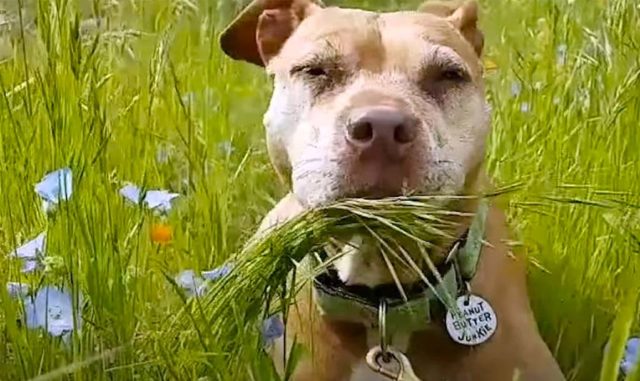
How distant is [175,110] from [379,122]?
1267 mm

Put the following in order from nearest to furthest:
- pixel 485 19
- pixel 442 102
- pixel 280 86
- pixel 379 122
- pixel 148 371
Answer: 1. pixel 148 371
2. pixel 379 122
3. pixel 442 102
4. pixel 280 86
5. pixel 485 19

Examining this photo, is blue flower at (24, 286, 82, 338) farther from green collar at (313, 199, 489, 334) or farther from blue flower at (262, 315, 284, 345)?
green collar at (313, 199, 489, 334)

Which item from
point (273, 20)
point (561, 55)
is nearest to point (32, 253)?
point (273, 20)

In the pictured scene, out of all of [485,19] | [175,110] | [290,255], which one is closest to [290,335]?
[290,255]

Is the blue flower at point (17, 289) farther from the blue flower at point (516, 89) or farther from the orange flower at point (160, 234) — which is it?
the blue flower at point (516, 89)

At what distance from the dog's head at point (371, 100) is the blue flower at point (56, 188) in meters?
0.40

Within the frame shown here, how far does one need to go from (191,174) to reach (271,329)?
3.32 ft

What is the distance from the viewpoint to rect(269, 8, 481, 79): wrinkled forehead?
2.40 m

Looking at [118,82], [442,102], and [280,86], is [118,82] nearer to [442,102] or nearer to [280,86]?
[280,86]

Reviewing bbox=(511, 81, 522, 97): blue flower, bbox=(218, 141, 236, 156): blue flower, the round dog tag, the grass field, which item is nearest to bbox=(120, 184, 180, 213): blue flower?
the grass field

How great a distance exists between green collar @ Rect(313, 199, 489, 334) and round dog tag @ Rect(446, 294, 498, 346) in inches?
1.1

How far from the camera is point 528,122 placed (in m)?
3.20

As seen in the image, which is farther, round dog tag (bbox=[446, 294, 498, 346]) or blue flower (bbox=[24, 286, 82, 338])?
round dog tag (bbox=[446, 294, 498, 346])

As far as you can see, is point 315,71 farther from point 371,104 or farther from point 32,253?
point 32,253
